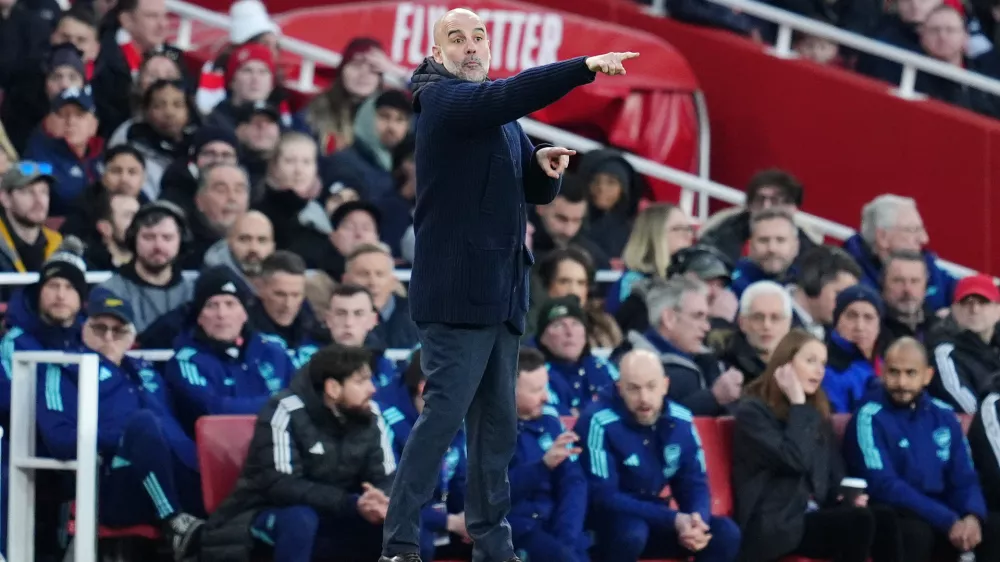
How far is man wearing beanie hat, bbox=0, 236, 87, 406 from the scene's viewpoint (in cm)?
922

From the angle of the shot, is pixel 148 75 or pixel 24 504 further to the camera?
pixel 148 75

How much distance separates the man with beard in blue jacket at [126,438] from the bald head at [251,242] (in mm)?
1182

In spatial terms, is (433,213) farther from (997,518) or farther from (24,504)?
(997,518)

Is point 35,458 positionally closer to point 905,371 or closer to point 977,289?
point 905,371

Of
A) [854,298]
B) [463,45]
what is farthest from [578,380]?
[463,45]

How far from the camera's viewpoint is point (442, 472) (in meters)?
8.88

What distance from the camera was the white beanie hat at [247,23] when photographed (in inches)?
509

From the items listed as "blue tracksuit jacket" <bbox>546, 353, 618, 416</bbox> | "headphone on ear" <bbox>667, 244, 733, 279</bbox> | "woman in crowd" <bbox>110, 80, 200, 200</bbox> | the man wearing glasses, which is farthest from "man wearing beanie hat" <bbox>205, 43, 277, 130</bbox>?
"blue tracksuit jacket" <bbox>546, 353, 618, 416</bbox>

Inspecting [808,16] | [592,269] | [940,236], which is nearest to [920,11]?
[808,16]

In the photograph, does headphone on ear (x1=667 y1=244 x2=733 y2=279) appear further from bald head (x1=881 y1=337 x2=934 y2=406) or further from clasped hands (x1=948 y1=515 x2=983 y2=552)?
Answer: clasped hands (x1=948 y1=515 x2=983 y2=552)

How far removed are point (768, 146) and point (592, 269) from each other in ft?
13.5

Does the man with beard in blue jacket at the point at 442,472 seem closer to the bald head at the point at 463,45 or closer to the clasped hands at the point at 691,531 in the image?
the clasped hands at the point at 691,531

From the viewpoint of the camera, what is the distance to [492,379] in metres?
6.71

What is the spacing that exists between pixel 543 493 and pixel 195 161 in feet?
11.8
